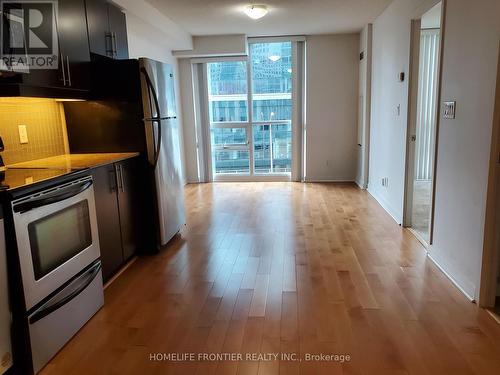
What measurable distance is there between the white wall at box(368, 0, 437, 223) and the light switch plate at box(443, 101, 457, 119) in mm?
981

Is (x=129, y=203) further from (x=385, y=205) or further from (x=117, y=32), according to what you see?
(x=385, y=205)

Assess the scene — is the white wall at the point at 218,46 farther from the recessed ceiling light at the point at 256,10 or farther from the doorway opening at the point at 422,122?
the doorway opening at the point at 422,122

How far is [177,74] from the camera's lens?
256 inches

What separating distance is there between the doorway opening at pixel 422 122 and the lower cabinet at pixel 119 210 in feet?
8.50

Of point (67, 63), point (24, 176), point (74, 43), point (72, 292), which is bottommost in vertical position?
point (72, 292)

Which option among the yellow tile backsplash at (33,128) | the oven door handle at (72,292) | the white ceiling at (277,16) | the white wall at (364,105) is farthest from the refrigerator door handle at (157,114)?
the white wall at (364,105)

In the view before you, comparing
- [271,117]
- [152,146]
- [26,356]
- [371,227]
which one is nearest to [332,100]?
[271,117]

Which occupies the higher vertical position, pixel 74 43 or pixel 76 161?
pixel 74 43

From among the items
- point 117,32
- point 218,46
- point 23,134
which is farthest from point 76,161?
point 218,46

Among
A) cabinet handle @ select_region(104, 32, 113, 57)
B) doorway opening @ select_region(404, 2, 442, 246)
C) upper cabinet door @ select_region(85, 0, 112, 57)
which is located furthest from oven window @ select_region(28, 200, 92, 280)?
doorway opening @ select_region(404, 2, 442, 246)

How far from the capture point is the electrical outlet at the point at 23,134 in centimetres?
286

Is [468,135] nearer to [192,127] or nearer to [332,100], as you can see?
[332,100]

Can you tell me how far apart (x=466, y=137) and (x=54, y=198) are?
2.59 meters

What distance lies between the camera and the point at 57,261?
2.13 m
